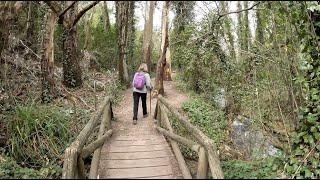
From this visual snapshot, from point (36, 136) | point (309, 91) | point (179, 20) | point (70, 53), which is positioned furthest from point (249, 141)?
point (179, 20)

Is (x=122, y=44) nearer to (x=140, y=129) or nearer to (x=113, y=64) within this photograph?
(x=113, y=64)

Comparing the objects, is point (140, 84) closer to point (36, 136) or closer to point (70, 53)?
point (36, 136)

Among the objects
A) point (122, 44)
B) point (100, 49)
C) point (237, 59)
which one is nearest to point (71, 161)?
point (237, 59)

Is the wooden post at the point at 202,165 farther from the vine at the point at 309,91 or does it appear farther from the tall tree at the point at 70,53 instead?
the tall tree at the point at 70,53

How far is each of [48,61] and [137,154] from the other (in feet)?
18.4

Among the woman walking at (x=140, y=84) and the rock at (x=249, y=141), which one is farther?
the woman walking at (x=140, y=84)

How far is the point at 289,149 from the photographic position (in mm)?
7547

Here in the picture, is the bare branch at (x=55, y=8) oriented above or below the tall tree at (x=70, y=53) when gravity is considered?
above

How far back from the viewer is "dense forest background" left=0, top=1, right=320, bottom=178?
7.29 meters

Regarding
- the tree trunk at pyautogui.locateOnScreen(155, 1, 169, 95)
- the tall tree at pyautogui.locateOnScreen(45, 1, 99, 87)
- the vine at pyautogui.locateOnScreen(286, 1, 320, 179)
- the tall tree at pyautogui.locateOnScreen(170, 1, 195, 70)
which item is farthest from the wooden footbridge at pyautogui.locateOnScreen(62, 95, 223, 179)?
the tall tree at pyautogui.locateOnScreen(170, 1, 195, 70)

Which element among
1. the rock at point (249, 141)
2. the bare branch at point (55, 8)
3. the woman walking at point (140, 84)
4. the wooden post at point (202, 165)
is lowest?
the rock at point (249, 141)

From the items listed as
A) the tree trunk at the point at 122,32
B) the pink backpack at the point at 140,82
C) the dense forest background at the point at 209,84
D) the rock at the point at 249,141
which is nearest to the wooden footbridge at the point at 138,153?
the dense forest background at the point at 209,84

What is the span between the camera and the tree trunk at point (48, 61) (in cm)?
1112

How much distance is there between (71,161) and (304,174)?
4.18m
